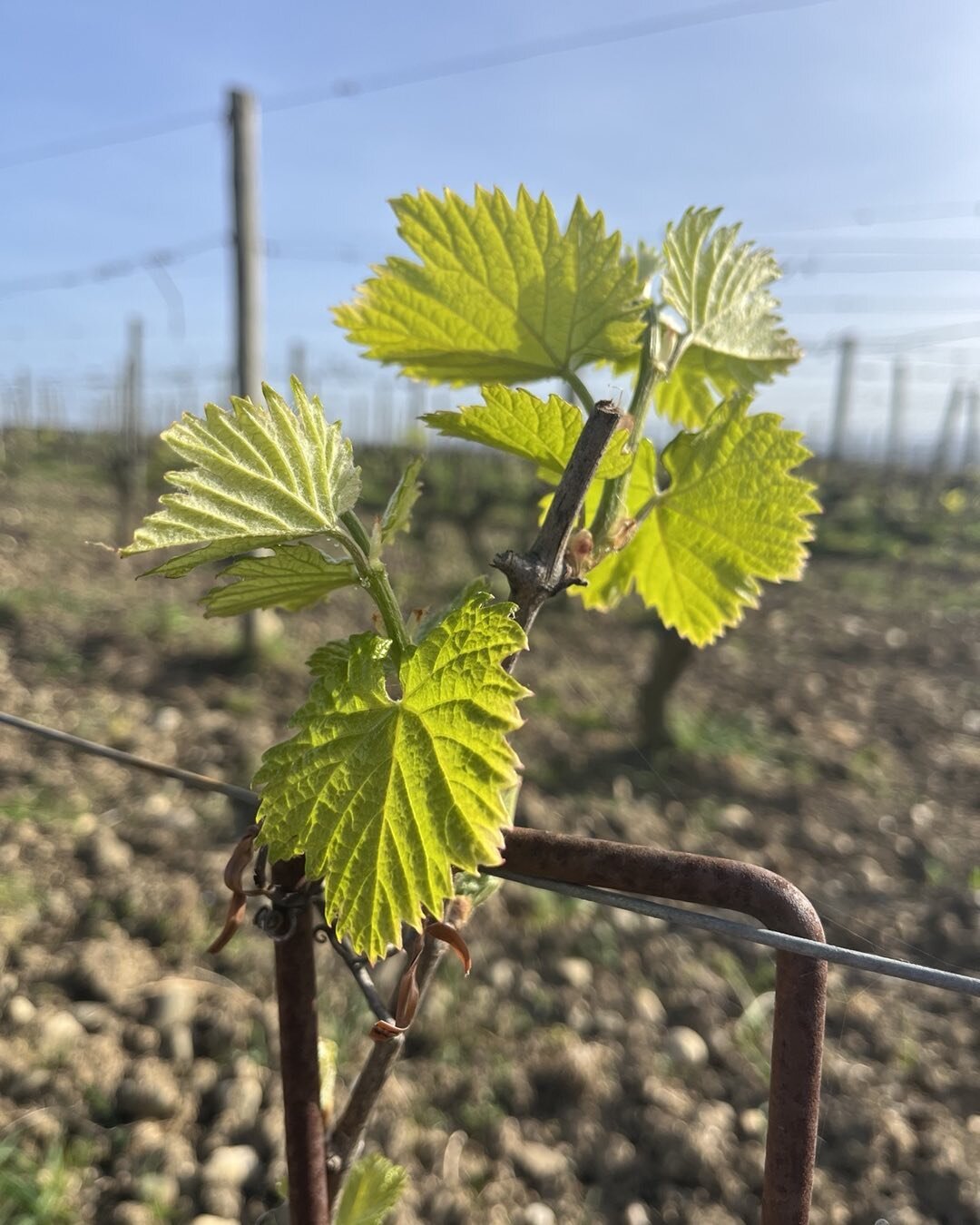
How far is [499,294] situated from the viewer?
73cm

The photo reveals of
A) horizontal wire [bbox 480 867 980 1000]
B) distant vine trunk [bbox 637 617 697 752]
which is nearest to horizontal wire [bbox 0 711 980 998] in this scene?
horizontal wire [bbox 480 867 980 1000]

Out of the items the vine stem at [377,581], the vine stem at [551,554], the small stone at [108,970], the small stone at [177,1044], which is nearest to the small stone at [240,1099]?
the small stone at [177,1044]

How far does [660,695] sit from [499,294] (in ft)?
12.0

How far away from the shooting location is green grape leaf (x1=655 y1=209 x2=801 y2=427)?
0.74 m

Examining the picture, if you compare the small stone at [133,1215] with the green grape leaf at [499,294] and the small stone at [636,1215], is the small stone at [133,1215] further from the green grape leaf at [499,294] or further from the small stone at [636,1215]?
the green grape leaf at [499,294]

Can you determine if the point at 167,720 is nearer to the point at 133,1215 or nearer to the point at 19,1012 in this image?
the point at 19,1012

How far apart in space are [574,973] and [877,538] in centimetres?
1033

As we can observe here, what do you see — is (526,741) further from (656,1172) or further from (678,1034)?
(656,1172)

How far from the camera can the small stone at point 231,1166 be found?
5.56 feet

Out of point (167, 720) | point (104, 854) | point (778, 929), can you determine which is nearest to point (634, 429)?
point (778, 929)

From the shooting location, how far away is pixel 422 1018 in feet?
7.50

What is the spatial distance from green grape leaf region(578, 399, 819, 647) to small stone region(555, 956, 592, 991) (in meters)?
1.92

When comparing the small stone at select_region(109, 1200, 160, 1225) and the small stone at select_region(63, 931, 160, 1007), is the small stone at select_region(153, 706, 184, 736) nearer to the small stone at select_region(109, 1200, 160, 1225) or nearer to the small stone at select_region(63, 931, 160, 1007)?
the small stone at select_region(63, 931, 160, 1007)

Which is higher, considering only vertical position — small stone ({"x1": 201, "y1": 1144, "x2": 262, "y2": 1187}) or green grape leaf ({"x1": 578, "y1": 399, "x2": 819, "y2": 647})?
green grape leaf ({"x1": 578, "y1": 399, "x2": 819, "y2": 647})
